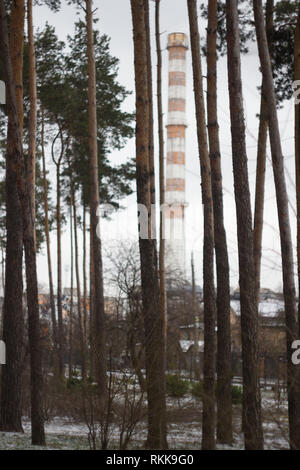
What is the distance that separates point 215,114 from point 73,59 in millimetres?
9924

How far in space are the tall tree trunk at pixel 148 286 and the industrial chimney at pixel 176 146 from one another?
38.5 metres

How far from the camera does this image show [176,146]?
49.2 m

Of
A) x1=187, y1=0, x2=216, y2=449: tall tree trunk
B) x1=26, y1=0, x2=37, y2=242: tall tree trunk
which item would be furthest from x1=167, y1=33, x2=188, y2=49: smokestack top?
x1=187, y1=0, x2=216, y2=449: tall tree trunk

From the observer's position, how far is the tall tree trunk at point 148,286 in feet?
Result: 27.4

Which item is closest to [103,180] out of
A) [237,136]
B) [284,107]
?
[284,107]

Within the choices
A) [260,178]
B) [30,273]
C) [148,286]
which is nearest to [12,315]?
[30,273]

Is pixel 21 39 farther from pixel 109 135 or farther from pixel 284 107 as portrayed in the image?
pixel 109 135

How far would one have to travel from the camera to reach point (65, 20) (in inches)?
783

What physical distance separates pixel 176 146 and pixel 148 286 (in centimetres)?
4078

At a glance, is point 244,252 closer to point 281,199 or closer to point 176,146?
point 281,199

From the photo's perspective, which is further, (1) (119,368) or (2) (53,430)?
(2) (53,430)

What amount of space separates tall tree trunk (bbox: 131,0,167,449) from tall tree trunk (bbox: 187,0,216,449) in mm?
893

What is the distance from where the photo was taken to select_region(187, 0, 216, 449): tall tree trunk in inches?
379

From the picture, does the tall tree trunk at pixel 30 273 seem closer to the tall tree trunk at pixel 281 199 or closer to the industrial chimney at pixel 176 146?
the tall tree trunk at pixel 281 199
